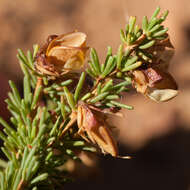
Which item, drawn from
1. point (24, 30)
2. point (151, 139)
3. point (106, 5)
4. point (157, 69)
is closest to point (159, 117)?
point (151, 139)

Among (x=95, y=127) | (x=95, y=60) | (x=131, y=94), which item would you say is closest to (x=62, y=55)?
(x=95, y=60)

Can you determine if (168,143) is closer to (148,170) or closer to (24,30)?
(148,170)

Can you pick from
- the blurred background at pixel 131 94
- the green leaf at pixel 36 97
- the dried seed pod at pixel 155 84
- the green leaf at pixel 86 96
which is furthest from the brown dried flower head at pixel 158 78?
the blurred background at pixel 131 94

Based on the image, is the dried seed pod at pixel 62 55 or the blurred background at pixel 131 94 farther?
the blurred background at pixel 131 94

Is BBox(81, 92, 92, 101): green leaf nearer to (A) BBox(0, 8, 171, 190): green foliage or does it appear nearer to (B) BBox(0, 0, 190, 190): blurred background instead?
(A) BBox(0, 8, 171, 190): green foliage

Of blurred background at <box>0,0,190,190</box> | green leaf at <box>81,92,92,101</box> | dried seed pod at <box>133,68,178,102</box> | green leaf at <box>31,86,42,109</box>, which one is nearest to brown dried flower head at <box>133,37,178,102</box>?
dried seed pod at <box>133,68,178,102</box>

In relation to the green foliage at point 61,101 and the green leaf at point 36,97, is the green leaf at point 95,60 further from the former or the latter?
the green leaf at point 36,97
